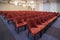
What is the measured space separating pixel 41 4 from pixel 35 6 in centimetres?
116

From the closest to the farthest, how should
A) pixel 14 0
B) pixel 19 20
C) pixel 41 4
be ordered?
pixel 19 20 → pixel 41 4 → pixel 14 0

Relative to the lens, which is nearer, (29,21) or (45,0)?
(29,21)

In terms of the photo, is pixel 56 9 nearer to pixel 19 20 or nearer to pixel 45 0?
pixel 45 0

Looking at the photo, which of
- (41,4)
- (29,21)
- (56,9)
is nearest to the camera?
(29,21)

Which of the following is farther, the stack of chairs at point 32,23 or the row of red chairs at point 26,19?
the row of red chairs at point 26,19

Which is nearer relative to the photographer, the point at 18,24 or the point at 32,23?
the point at 32,23

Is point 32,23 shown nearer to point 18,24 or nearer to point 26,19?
point 18,24

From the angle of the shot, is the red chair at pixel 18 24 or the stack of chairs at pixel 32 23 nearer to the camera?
the stack of chairs at pixel 32 23

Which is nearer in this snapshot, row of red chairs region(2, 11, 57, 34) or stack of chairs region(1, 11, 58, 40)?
stack of chairs region(1, 11, 58, 40)

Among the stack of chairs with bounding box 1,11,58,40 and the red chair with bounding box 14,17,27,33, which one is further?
the red chair with bounding box 14,17,27,33

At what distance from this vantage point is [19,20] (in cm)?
620

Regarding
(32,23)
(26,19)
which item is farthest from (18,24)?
(26,19)

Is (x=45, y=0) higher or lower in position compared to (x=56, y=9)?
higher

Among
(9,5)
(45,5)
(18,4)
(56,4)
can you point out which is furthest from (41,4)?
(9,5)
